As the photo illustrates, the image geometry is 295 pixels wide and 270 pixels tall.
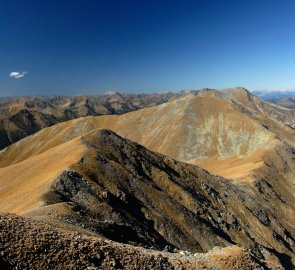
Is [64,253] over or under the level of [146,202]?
over

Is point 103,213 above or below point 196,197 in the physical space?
above

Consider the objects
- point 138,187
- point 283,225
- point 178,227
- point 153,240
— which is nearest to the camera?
point 153,240

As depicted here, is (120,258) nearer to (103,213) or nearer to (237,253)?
(237,253)

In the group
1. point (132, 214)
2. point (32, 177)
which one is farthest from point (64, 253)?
point (32, 177)

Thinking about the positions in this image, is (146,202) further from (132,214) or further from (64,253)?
(64,253)

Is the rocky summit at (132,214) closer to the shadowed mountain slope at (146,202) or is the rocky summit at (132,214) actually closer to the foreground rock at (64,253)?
the foreground rock at (64,253)

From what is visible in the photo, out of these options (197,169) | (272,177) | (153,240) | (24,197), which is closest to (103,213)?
(153,240)

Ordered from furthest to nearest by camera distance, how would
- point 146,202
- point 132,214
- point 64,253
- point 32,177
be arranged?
point 32,177 < point 146,202 < point 132,214 < point 64,253

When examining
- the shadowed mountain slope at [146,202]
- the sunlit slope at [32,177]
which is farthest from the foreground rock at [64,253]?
the sunlit slope at [32,177]
